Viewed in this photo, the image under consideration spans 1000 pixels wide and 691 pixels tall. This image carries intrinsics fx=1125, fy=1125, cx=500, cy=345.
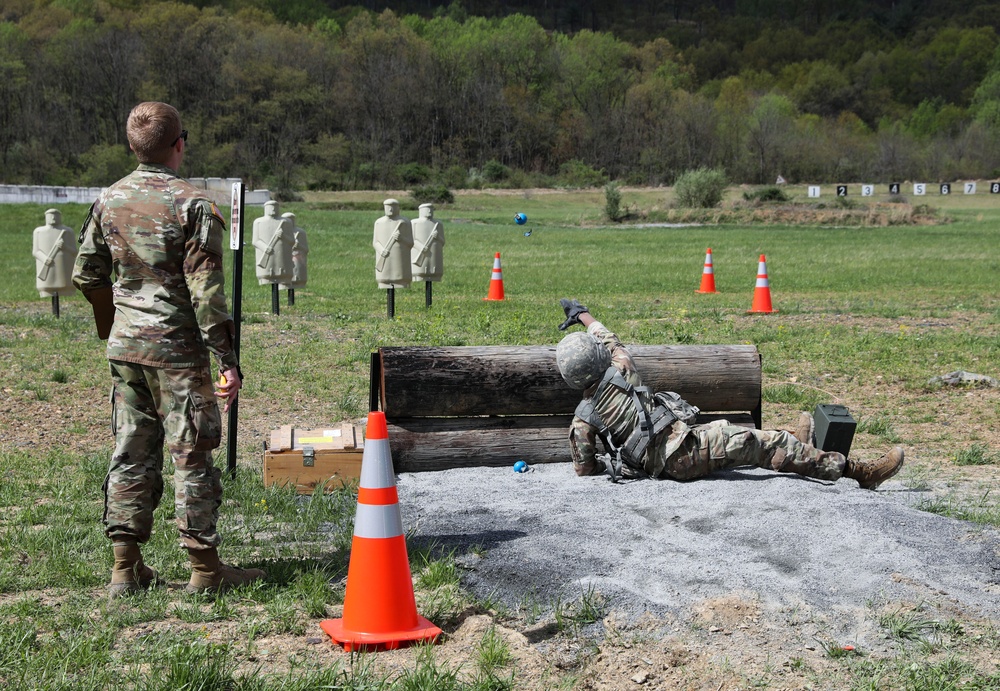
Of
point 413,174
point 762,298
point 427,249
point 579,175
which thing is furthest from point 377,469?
point 579,175

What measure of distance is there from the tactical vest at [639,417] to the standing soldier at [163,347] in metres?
2.26

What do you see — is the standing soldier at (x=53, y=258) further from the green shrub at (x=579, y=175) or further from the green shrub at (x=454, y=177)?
the green shrub at (x=579, y=175)

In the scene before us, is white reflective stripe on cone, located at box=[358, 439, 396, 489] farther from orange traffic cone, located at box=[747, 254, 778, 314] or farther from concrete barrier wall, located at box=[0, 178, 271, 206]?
concrete barrier wall, located at box=[0, 178, 271, 206]

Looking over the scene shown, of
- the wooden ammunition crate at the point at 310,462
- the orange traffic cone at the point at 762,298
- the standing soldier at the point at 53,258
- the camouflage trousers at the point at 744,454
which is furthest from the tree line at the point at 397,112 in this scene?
the camouflage trousers at the point at 744,454

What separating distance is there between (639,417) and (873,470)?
136 cm

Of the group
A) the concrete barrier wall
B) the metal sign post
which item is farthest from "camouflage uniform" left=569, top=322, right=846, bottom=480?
the concrete barrier wall

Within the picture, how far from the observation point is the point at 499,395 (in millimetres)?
7160

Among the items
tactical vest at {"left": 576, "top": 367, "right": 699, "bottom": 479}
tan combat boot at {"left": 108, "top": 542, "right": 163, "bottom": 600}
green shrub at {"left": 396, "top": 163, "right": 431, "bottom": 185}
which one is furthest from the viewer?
green shrub at {"left": 396, "top": 163, "right": 431, "bottom": 185}

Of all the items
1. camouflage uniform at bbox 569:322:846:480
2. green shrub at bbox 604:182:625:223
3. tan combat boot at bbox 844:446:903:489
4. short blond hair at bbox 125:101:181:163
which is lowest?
tan combat boot at bbox 844:446:903:489

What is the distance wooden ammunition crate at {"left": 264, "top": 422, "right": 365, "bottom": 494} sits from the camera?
22.1 ft

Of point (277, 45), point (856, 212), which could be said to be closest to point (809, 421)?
point (856, 212)

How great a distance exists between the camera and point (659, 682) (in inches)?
157

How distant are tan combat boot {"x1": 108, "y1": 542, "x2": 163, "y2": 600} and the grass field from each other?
109mm

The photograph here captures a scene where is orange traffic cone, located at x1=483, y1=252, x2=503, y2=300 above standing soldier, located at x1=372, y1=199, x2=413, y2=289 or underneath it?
underneath
